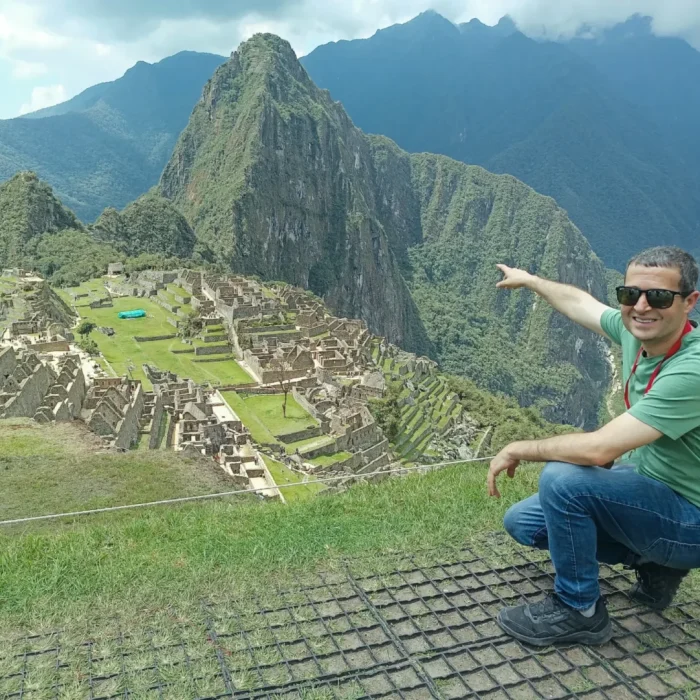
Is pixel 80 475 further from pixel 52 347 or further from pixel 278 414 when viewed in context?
pixel 278 414

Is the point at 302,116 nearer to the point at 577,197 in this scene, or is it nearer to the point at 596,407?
the point at 596,407

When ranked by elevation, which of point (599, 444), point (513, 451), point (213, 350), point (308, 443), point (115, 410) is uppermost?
point (599, 444)

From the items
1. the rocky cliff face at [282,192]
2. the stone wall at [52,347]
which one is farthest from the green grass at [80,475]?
the rocky cliff face at [282,192]

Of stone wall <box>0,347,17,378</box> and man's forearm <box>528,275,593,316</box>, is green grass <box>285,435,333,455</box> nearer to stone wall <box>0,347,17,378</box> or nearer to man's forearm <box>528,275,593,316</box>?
stone wall <box>0,347,17,378</box>

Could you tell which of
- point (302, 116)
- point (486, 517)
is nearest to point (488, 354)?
point (302, 116)

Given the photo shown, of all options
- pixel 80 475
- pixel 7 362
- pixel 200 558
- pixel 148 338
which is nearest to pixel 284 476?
pixel 7 362

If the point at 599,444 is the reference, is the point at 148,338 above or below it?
below
